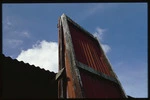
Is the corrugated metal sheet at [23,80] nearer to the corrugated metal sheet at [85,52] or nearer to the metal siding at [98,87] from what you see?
the corrugated metal sheet at [85,52]

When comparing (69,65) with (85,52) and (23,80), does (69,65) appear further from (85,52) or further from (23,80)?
(23,80)

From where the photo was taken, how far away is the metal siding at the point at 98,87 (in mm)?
2681

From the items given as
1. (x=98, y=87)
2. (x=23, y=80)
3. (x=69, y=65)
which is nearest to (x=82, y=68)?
(x=69, y=65)

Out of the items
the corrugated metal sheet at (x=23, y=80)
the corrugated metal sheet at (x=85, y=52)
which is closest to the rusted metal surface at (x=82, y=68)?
the corrugated metal sheet at (x=85, y=52)

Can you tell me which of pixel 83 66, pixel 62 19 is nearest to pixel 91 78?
pixel 83 66

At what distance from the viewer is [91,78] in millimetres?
2908

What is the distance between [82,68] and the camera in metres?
2.74

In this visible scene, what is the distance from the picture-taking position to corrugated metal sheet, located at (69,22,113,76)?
10.0 feet

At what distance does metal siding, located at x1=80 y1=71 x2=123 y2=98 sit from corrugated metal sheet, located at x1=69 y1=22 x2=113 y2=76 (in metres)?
0.23

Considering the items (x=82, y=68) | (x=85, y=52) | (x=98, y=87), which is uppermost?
(x=85, y=52)

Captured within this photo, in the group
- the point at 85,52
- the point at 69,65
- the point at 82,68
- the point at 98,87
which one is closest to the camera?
the point at 69,65

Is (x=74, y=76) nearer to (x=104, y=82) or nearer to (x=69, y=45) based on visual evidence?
(x=69, y=45)

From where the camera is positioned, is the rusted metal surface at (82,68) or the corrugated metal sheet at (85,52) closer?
the rusted metal surface at (82,68)

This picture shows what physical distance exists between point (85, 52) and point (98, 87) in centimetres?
60
